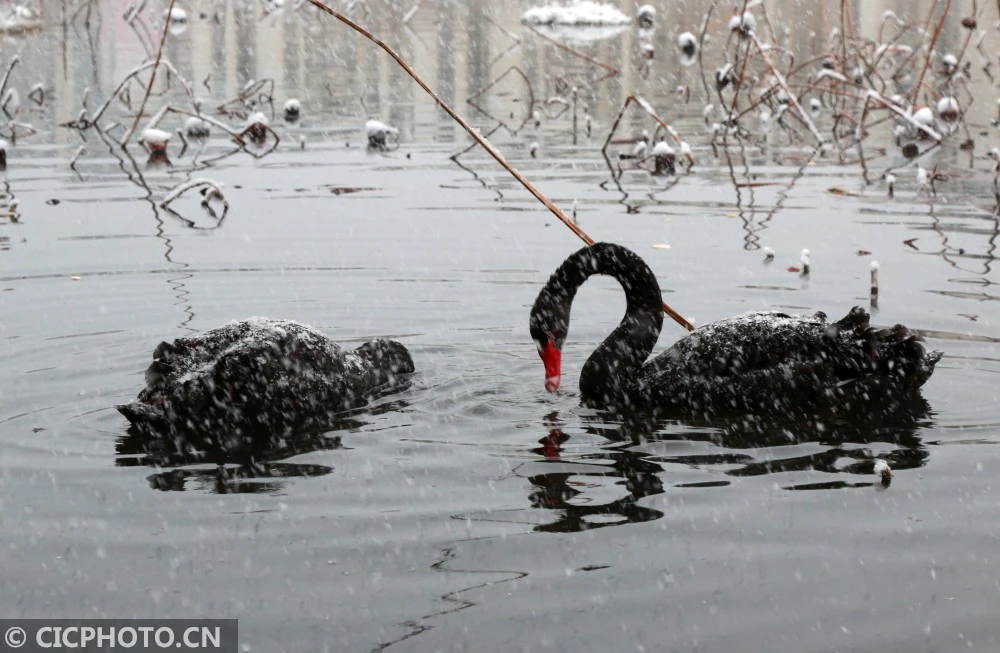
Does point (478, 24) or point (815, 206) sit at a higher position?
point (478, 24)

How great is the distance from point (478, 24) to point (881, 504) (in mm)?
32299

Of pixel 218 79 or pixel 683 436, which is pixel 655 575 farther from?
pixel 218 79

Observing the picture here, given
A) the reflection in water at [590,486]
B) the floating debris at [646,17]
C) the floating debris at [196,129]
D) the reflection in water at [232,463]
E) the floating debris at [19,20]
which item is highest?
the floating debris at [646,17]

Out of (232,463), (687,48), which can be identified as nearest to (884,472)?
(232,463)

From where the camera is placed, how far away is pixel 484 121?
17.6 meters

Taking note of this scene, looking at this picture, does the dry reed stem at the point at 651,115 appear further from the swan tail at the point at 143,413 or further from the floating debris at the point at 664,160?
the swan tail at the point at 143,413

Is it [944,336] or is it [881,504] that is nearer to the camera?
[881,504]

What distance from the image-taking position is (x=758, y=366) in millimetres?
6285

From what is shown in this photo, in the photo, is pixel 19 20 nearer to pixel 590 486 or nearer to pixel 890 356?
pixel 890 356

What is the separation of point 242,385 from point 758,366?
7.84 feet

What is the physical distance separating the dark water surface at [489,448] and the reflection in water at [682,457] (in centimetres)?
2

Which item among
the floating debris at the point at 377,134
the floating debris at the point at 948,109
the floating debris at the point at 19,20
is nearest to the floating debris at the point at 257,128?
the floating debris at the point at 377,134

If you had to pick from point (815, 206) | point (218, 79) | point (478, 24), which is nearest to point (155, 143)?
point (815, 206)

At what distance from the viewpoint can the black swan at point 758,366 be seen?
621 centimetres
